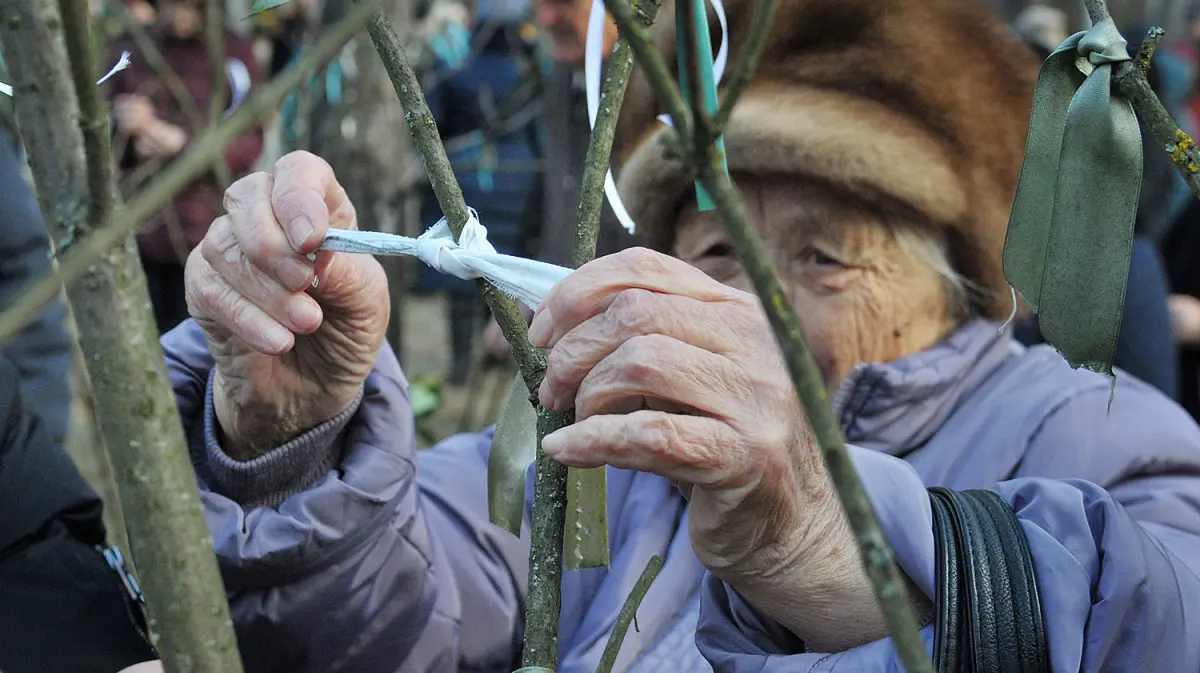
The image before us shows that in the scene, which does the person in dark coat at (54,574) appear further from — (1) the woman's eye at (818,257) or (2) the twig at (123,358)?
(1) the woman's eye at (818,257)

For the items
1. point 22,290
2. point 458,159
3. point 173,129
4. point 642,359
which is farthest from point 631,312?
point 458,159

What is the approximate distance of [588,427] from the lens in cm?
91

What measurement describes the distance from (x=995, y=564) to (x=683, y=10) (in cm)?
67

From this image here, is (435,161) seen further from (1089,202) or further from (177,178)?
(1089,202)

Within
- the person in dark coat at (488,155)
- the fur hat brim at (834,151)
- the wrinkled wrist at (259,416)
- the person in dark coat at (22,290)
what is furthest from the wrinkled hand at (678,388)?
the person in dark coat at (488,155)

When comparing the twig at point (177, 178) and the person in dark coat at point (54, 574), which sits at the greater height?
the twig at point (177, 178)

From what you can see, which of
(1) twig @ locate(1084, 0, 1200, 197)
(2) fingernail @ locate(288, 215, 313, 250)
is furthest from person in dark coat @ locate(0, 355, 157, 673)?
(1) twig @ locate(1084, 0, 1200, 197)

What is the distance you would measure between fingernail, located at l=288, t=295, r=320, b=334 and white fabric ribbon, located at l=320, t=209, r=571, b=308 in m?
0.21

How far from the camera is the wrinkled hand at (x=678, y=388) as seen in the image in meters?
0.94

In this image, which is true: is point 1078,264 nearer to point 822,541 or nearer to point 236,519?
point 822,541

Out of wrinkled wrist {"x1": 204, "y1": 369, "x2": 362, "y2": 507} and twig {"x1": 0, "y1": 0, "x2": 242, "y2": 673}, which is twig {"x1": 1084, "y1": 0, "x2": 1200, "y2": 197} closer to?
twig {"x1": 0, "y1": 0, "x2": 242, "y2": 673}

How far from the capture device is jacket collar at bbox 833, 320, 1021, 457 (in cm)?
166

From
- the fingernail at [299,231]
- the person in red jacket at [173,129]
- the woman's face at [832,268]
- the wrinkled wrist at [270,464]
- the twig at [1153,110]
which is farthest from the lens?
the person in red jacket at [173,129]

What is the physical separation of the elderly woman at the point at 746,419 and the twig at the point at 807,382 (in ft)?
1.01
